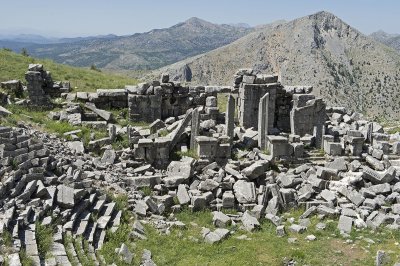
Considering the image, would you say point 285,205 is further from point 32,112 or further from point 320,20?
point 320,20

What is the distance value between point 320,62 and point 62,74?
135m

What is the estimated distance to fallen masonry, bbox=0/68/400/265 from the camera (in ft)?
44.1

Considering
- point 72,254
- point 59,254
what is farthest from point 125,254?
point 59,254

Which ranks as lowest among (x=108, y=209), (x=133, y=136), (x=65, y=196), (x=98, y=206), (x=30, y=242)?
(x=108, y=209)

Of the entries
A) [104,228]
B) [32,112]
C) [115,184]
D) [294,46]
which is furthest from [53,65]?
[294,46]

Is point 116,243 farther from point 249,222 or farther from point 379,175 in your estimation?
point 379,175

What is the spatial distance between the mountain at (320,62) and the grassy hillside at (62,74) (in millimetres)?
100814

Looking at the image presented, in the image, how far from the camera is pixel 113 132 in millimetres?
19953

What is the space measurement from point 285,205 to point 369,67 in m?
159

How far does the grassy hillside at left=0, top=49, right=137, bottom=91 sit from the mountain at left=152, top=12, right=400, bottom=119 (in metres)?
101

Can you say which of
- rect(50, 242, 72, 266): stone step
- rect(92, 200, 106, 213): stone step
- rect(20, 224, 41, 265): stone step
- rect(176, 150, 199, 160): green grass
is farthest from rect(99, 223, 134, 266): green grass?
rect(176, 150, 199, 160): green grass

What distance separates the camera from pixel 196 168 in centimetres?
1852

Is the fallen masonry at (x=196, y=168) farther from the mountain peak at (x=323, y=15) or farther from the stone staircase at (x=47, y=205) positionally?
the mountain peak at (x=323, y=15)

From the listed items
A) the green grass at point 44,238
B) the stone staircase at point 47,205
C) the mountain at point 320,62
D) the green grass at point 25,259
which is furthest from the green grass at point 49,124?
the mountain at point 320,62
